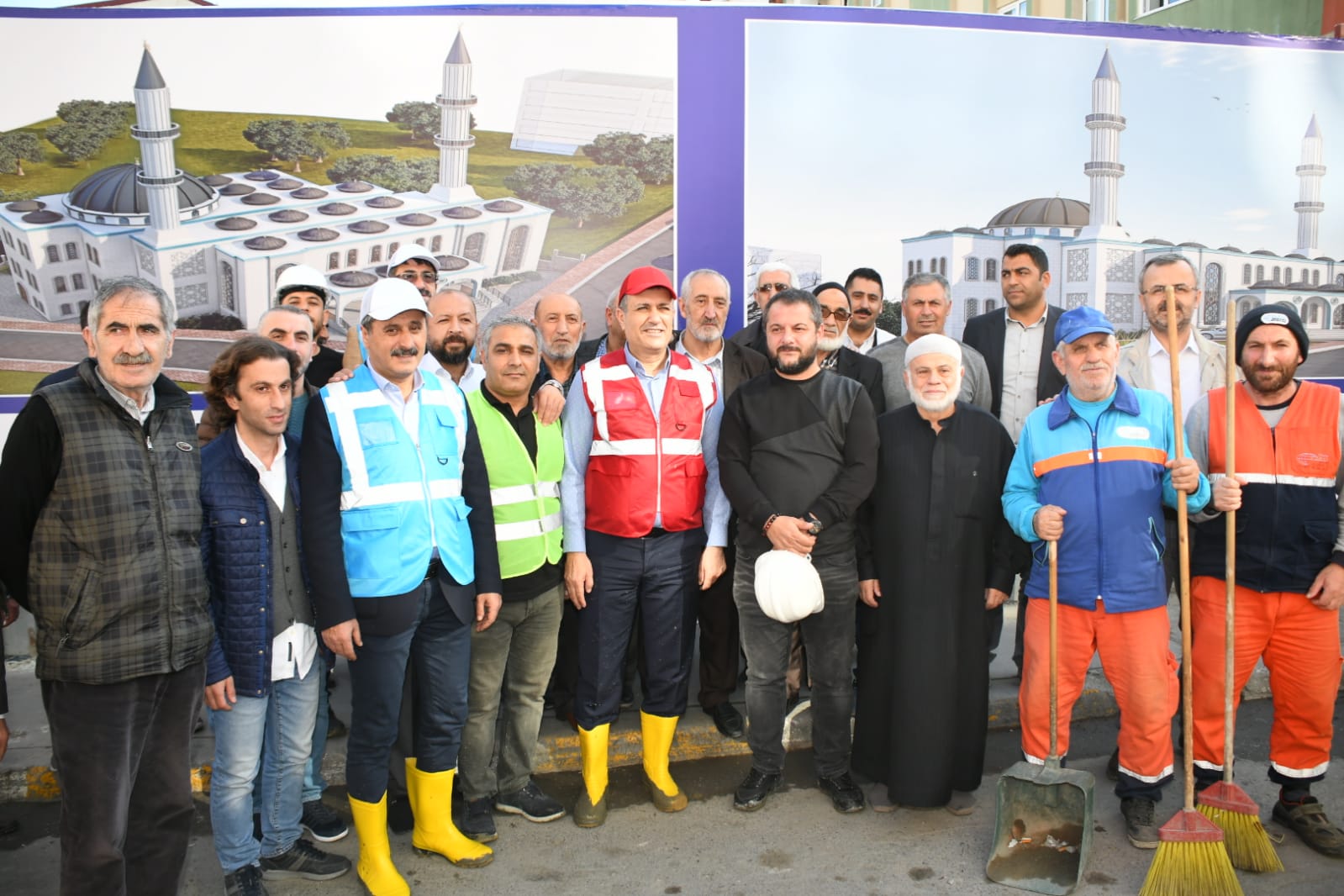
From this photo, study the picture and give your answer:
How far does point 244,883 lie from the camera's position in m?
3.17

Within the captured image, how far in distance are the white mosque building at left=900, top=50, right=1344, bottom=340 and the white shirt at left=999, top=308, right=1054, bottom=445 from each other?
1058 mm

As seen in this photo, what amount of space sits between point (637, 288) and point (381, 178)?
8.40 ft

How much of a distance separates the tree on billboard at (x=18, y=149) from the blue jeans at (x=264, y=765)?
3.92m

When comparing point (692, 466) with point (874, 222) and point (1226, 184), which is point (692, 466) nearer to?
point (874, 222)

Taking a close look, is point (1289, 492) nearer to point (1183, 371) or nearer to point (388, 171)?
point (1183, 371)

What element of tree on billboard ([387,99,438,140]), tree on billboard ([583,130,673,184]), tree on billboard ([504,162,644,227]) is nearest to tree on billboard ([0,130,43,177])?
tree on billboard ([387,99,438,140])

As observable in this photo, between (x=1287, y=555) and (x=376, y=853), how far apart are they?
3431mm

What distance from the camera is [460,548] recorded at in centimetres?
337

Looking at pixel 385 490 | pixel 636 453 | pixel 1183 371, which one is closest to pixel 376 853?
pixel 385 490

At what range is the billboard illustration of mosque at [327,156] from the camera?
5.40m

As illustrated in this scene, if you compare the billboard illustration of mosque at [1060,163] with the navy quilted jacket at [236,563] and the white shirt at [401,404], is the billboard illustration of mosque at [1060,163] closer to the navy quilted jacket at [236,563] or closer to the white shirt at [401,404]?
the white shirt at [401,404]

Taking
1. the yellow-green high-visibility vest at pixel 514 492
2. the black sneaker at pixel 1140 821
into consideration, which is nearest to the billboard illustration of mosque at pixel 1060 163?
the yellow-green high-visibility vest at pixel 514 492

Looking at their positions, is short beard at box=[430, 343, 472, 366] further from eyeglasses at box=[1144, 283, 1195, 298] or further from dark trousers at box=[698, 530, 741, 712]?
eyeglasses at box=[1144, 283, 1195, 298]

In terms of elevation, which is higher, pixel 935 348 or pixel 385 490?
pixel 935 348
